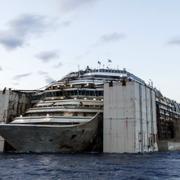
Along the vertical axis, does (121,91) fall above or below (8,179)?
above

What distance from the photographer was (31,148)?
5116 centimetres

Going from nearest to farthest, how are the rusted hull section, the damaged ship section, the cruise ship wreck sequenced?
the rusted hull section → the cruise ship wreck → the damaged ship section

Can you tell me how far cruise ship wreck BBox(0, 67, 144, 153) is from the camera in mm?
49875

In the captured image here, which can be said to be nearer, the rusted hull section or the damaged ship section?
the rusted hull section

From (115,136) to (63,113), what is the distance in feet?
30.2

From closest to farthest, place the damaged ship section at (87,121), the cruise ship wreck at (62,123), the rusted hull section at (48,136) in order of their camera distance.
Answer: the rusted hull section at (48,136) < the cruise ship wreck at (62,123) < the damaged ship section at (87,121)

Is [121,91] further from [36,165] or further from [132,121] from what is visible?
[36,165]

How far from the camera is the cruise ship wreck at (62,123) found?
49.9 m

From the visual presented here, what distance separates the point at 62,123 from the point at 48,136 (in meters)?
3.16

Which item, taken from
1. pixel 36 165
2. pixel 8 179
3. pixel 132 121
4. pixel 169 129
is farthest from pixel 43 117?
pixel 169 129

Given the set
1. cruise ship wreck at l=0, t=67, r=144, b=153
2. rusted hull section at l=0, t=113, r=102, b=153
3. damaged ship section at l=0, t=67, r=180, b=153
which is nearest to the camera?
rusted hull section at l=0, t=113, r=102, b=153

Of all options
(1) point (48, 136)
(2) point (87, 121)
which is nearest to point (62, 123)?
(1) point (48, 136)

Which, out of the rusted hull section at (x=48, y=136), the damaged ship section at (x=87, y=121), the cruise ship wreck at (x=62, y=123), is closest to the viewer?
the rusted hull section at (x=48, y=136)

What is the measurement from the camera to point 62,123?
51375mm
